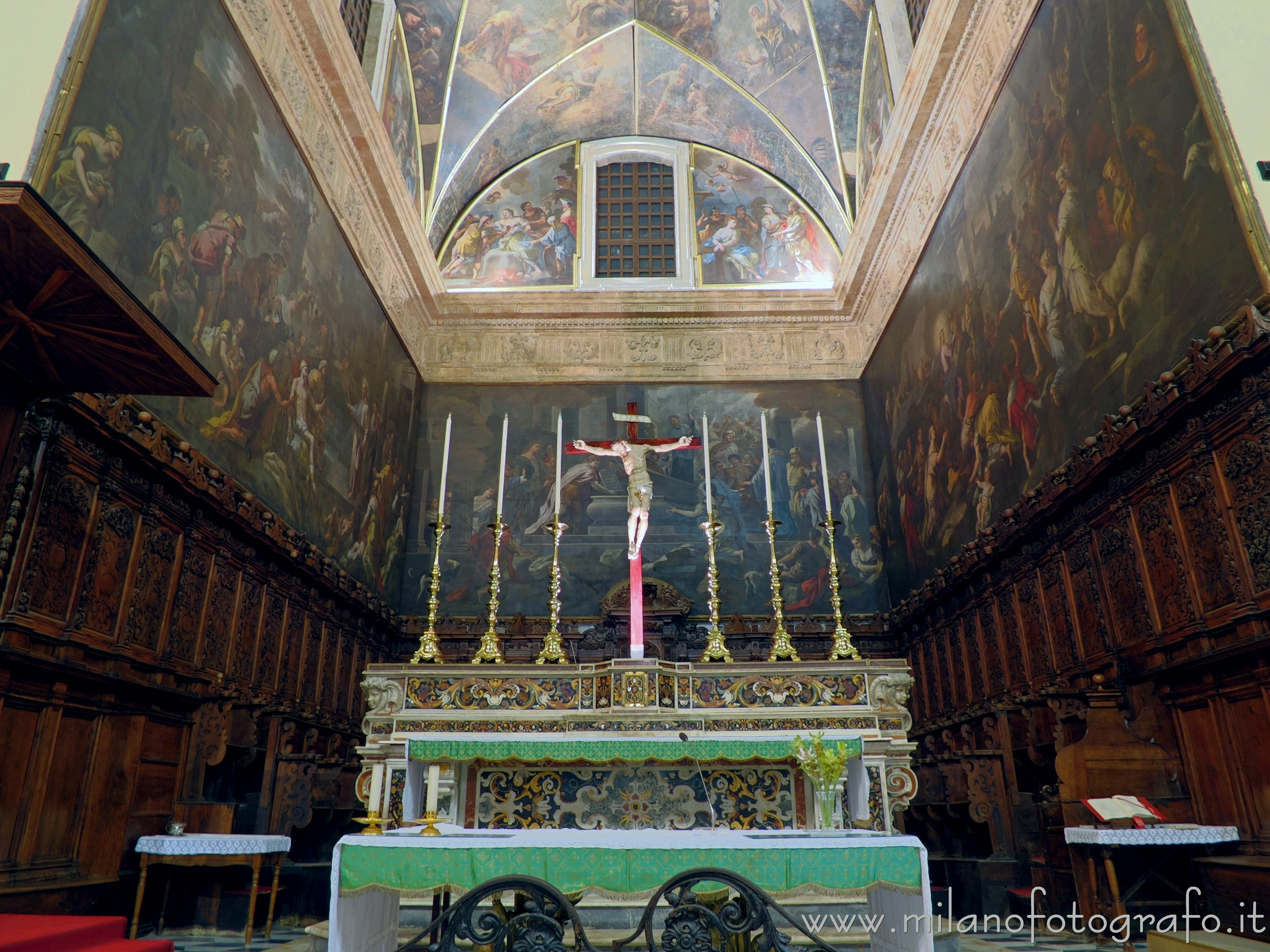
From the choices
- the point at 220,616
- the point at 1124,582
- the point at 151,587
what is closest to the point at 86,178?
the point at 151,587

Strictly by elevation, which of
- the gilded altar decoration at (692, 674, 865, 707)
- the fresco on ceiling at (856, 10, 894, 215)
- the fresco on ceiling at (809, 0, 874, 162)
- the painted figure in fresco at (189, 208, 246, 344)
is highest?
the fresco on ceiling at (809, 0, 874, 162)

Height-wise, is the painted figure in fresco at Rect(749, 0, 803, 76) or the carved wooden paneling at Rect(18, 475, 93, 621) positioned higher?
the painted figure in fresco at Rect(749, 0, 803, 76)

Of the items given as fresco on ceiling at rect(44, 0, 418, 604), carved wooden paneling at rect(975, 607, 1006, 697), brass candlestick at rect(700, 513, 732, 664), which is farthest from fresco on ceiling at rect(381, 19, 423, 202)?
carved wooden paneling at rect(975, 607, 1006, 697)

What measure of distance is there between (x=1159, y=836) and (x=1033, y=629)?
3945 millimetres

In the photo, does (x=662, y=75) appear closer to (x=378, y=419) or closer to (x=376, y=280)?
(x=376, y=280)

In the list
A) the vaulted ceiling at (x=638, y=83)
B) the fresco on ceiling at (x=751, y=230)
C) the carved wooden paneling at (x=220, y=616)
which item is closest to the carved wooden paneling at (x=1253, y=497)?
the carved wooden paneling at (x=220, y=616)

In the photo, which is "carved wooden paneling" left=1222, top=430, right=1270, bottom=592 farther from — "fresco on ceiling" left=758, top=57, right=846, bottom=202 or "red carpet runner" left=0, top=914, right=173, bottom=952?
"fresco on ceiling" left=758, top=57, right=846, bottom=202

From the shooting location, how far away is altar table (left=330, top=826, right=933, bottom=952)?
3686 mm

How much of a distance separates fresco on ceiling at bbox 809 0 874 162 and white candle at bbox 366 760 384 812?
13.7m

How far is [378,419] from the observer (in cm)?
1383

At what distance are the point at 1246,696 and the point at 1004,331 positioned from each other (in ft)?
17.5

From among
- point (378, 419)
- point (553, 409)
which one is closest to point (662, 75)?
point (553, 409)

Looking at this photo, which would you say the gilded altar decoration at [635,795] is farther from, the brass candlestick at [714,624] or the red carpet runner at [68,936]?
the red carpet runner at [68,936]

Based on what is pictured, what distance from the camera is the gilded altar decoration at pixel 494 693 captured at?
6031mm
